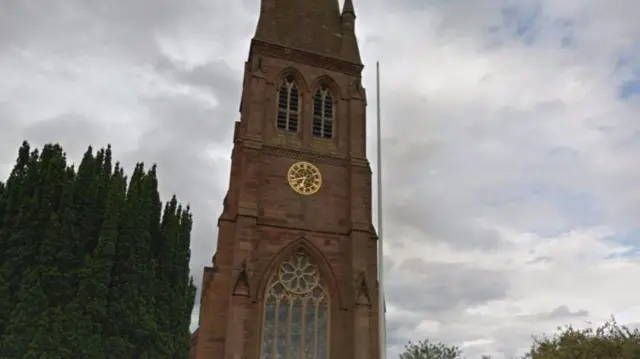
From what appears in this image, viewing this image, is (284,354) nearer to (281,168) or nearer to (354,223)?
(354,223)

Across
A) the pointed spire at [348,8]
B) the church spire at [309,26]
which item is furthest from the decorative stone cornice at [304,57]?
the pointed spire at [348,8]

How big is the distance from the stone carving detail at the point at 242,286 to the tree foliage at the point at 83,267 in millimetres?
7717

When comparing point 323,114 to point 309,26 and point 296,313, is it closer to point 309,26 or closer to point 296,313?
point 309,26

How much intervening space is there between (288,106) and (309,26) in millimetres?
5437

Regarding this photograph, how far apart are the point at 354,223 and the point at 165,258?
13.3m

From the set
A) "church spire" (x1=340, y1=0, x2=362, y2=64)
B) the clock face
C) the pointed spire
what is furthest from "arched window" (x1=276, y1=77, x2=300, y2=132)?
the pointed spire

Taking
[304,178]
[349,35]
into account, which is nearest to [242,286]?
[304,178]

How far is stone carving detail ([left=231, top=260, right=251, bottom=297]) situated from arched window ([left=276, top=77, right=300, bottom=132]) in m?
8.08

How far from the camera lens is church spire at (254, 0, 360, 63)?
28156 mm

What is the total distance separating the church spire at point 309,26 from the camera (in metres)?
28.2

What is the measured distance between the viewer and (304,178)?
25.1 meters

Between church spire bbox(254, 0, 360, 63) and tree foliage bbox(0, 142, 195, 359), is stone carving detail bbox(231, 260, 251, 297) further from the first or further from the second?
church spire bbox(254, 0, 360, 63)

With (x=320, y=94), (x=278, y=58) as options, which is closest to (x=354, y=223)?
(x=320, y=94)

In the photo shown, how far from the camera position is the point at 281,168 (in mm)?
25062
